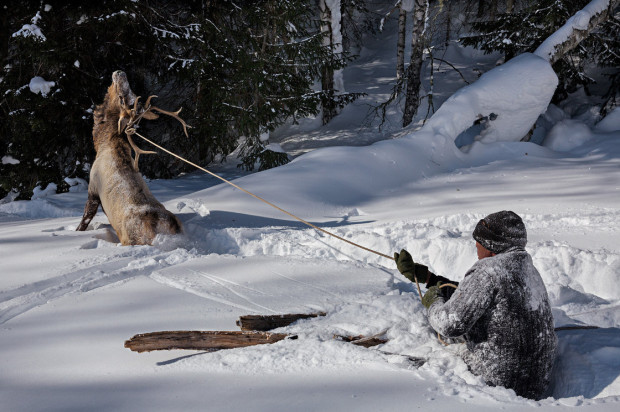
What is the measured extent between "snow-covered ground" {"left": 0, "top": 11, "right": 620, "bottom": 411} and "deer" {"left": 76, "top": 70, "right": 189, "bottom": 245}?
0.82 feet

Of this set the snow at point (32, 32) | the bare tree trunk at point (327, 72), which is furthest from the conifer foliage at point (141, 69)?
the bare tree trunk at point (327, 72)

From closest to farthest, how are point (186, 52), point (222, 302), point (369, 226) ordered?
point (222, 302) < point (369, 226) < point (186, 52)

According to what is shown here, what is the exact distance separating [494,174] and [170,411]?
7267mm

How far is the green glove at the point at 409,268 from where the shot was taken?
3.04 m

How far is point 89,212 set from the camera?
5730mm

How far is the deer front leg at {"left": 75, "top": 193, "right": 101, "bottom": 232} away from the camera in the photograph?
5730 millimetres

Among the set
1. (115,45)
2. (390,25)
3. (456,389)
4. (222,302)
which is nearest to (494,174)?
(222,302)

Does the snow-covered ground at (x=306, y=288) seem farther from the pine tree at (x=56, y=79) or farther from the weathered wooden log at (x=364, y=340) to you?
the pine tree at (x=56, y=79)

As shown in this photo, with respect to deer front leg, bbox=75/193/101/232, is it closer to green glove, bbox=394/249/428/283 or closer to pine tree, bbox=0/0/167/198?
green glove, bbox=394/249/428/283

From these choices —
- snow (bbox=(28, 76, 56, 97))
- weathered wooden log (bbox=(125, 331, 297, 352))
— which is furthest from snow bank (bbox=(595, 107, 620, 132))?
snow (bbox=(28, 76, 56, 97))

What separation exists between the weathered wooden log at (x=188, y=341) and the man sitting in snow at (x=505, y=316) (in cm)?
111

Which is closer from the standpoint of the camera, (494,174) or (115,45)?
(494,174)

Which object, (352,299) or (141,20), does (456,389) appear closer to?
(352,299)

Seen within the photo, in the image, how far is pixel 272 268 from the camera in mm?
4262
